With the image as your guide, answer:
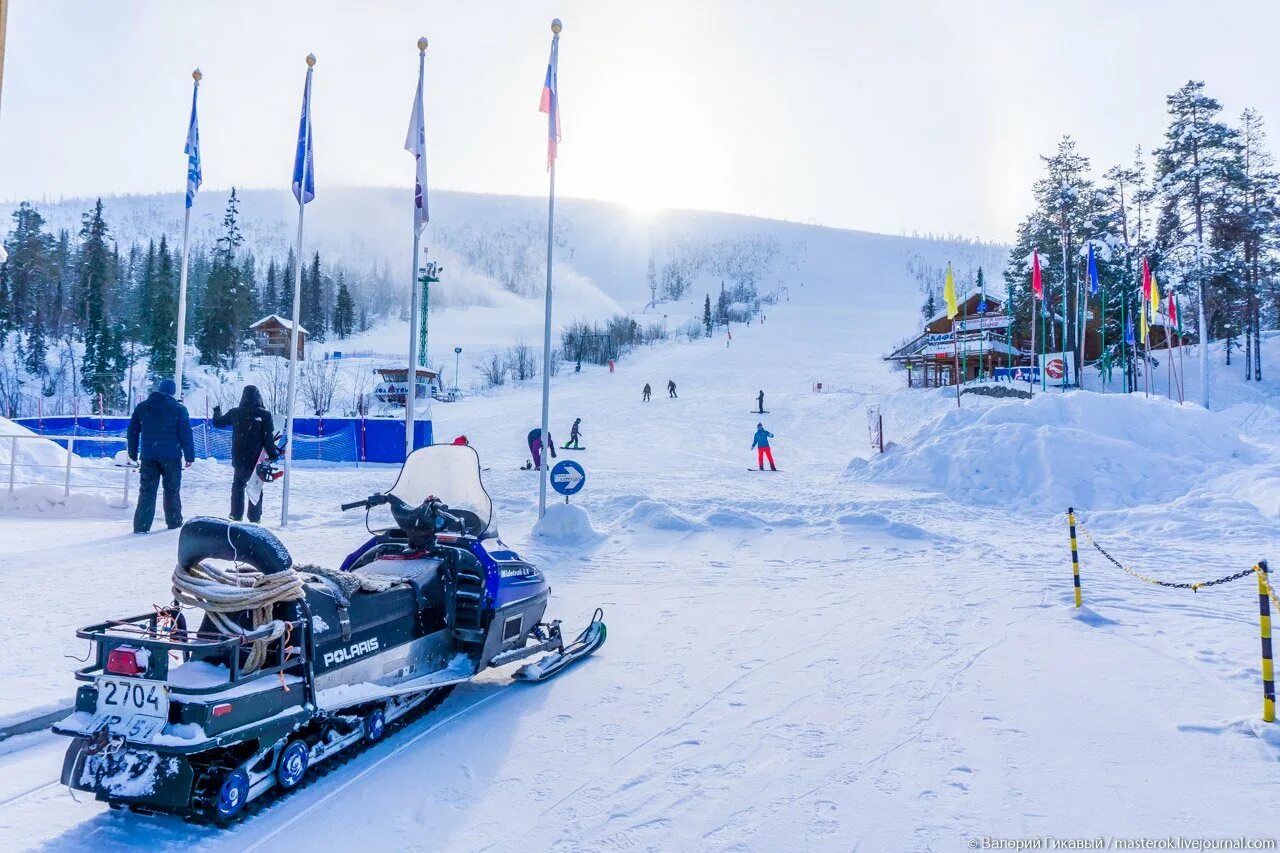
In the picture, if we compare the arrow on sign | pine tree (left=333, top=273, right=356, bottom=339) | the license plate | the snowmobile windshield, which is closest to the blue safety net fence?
the arrow on sign

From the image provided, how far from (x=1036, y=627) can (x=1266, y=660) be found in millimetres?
2255

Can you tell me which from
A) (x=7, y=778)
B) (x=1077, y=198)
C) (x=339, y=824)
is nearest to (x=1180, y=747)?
(x=339, y=824)

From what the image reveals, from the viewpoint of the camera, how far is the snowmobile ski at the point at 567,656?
541 cm

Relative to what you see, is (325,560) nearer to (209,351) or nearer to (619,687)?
(619,687)

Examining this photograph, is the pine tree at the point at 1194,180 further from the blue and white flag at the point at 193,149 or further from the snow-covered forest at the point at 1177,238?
the blue and white flag at the point at 193,149

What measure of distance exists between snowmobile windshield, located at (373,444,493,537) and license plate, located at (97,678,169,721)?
2285 millimetres

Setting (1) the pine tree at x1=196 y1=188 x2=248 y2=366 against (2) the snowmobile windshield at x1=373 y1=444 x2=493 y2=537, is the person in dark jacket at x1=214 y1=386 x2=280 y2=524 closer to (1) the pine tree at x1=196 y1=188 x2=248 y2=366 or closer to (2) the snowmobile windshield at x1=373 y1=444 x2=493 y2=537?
(2) the snowmobile windshield at x1=373 y1=444 x2=493 y2=537

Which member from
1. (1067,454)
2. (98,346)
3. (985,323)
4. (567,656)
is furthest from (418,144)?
(98,346)

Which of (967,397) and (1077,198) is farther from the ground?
(1077,198)

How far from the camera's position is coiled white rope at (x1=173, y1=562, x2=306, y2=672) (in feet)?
11.3

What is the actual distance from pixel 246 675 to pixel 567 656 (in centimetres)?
275

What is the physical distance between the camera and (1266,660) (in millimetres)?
4402

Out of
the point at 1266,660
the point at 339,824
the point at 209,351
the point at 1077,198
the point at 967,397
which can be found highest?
the point at 1077,198

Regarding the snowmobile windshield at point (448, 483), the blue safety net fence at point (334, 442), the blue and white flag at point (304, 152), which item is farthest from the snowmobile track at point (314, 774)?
the blue safety net fence at point (334, 442)
